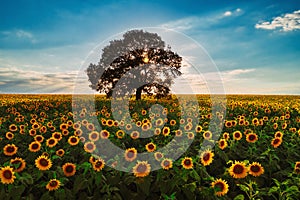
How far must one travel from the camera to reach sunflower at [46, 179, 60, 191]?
11.6ft

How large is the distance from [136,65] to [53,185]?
18916mm

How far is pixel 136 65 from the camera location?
22125 millimetres

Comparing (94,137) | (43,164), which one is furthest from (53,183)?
(94,137)

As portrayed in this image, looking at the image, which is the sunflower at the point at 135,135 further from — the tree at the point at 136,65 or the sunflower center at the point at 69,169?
the tree at the point at 136,65

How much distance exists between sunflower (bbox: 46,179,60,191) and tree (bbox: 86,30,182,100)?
61.1ft

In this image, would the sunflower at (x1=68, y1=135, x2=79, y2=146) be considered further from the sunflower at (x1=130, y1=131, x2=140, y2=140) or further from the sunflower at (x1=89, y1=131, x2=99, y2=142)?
the sunflower at (x1=130, y1=131, x2=140, y2=140)

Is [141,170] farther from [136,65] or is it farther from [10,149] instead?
[136,65]

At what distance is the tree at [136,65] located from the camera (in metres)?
22.3

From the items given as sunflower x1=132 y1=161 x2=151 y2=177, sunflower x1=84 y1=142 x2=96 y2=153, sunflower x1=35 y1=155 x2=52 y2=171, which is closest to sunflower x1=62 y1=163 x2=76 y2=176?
sunflower x1=35 y1=155 x2=52 y2=171

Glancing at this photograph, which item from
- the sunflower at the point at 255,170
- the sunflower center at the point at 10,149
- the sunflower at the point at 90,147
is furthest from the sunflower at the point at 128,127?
the sunflower at the point at 255,170

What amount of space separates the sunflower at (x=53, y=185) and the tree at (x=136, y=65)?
18.6 meters

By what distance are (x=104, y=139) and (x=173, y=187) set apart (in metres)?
2.54

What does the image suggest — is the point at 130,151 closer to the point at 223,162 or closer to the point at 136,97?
the point at 223,162

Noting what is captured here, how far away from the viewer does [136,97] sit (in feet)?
75.3
